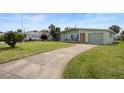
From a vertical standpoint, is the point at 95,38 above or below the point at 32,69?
above

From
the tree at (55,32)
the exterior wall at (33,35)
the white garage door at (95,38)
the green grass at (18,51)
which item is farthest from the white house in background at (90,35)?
the exterior wall at (33,35)

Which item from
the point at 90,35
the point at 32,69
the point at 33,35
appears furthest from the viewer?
the point at 33,35

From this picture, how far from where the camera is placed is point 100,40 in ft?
72.8

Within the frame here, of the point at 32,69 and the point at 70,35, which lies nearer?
the point at 32,69

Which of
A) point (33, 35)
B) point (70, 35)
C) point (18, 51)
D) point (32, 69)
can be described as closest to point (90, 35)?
point (70, 35)

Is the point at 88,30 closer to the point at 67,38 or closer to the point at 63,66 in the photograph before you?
the point at 67,38

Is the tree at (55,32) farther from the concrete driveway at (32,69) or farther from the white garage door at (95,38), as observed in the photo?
the concrete driveway at (32,69)

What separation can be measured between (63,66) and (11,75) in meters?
2.20

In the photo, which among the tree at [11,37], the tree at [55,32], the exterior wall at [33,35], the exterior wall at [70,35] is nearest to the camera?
the tree at [11,37]

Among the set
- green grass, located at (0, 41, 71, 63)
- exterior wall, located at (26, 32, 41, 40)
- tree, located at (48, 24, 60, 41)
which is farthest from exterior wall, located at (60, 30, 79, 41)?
exterior wall, located at (26, 32, 41, 40)

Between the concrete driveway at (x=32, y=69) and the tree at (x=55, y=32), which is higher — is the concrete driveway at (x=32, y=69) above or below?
below

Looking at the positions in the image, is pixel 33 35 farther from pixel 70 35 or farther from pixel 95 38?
pixel 95 38

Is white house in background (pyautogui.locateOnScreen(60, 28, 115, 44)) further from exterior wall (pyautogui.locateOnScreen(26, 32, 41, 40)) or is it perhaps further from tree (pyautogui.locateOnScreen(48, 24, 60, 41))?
exterior wall (pyautogui.locateOnScreen(26, 32, 41, 40))

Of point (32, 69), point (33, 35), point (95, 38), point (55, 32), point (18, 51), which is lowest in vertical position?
point (32, 69)
